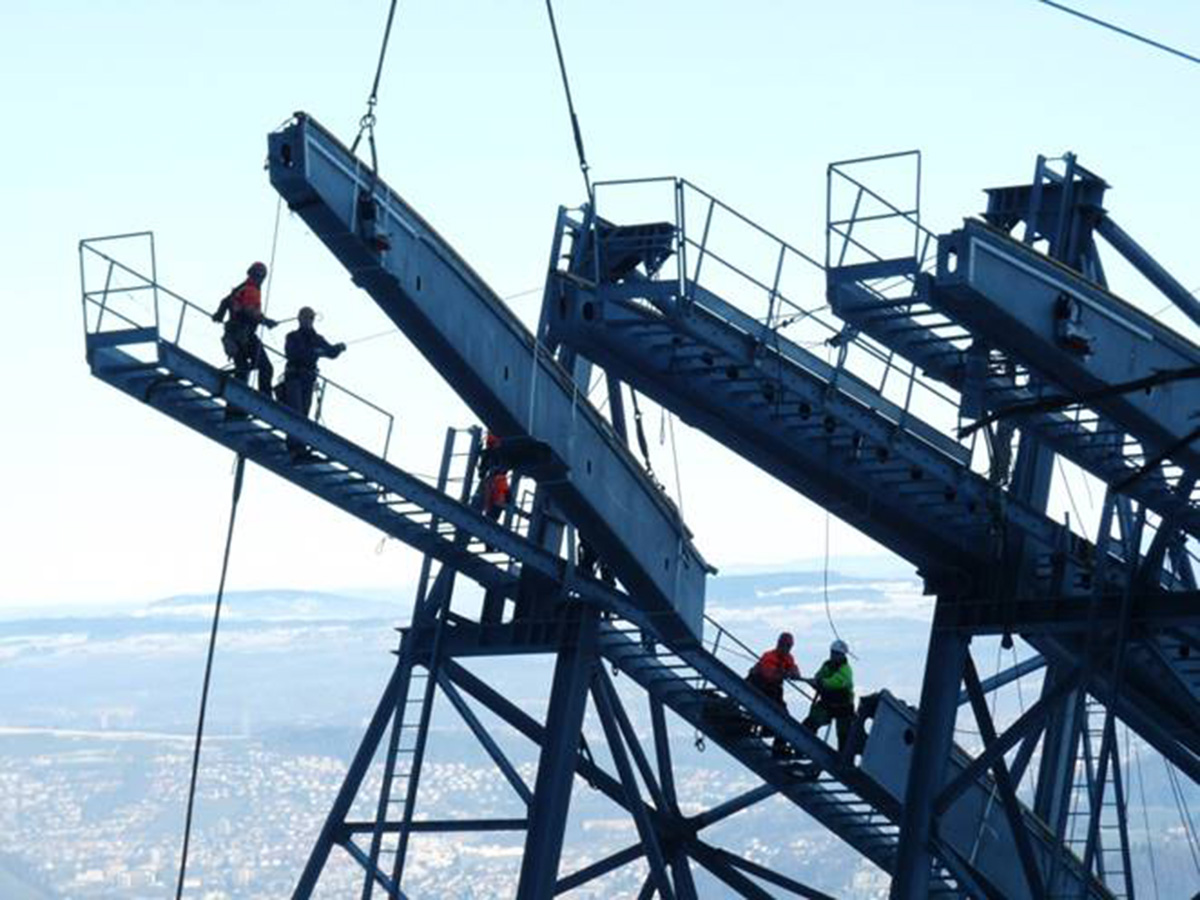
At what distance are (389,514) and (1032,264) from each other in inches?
379

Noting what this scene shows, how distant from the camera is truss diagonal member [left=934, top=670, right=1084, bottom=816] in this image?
1433 inches

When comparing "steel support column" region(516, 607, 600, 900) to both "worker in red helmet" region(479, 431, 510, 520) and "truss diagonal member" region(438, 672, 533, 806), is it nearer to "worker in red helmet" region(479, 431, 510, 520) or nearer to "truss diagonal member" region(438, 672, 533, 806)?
"truss diagonal member" region(438, 672, 533, 806)

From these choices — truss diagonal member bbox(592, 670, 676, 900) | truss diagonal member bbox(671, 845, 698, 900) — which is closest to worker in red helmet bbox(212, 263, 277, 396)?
truss diagonal member bbox(592, 670, 676, 900)

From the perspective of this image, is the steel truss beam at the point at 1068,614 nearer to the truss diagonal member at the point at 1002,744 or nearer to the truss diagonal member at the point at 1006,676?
the truss diagonal member at the point at 1002,744

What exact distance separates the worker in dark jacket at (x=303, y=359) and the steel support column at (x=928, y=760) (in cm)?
898

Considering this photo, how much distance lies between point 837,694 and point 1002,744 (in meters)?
4.86

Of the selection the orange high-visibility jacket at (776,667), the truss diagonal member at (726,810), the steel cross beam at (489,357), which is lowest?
the truss diagonal member at (726,810)

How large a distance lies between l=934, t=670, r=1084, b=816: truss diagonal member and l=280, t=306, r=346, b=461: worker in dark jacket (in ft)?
31.8

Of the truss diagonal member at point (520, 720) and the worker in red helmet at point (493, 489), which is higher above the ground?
the worker in red helmet at point (493, 489)

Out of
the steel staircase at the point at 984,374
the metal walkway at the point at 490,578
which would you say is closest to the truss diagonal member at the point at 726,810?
the metal walkway at the point at 490,578

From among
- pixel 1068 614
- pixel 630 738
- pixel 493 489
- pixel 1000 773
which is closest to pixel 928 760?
pixel 1000 773

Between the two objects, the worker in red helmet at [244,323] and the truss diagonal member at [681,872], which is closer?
the worker in red helmet at [244,323]

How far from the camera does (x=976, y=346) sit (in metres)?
33.1

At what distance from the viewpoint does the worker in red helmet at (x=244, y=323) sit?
33.4 m
